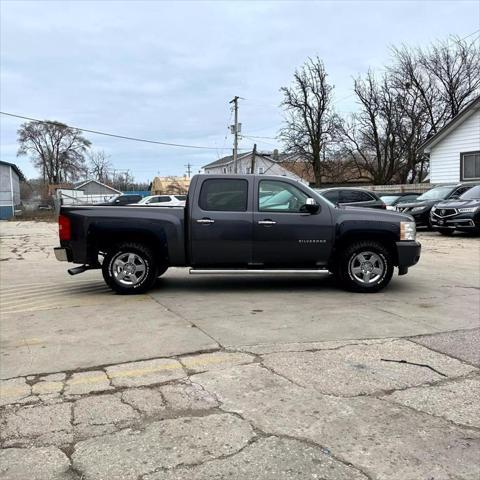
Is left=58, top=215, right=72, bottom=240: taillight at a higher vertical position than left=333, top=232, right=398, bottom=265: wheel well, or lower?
higher

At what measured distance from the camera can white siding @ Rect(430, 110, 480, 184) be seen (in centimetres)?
2455

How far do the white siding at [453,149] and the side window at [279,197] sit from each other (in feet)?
61.2

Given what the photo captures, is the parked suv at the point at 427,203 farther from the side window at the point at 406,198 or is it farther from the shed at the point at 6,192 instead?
the shed at the point at 6,192

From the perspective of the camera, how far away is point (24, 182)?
78938 mm

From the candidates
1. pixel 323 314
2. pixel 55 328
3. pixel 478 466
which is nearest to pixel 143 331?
pixel 55 328

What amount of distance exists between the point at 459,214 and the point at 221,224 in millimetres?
11592

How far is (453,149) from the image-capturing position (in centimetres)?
2559

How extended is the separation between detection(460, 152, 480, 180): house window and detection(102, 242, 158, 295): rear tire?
20196mm

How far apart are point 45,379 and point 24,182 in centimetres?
8010

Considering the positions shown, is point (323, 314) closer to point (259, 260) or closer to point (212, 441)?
point (259, 260)

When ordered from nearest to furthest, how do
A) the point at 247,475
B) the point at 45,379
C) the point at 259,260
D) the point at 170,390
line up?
the point at 247,475
the point at 170,390
the point at 45,379
the point at 259,260

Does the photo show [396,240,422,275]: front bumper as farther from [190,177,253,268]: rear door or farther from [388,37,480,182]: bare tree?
[388,37,480,182]: bare tree

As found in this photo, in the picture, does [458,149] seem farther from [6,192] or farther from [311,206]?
[6,192]

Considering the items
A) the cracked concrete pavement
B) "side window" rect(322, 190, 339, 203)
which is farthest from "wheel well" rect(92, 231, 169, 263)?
"side window" rect(322, 190, 339, 203)
